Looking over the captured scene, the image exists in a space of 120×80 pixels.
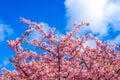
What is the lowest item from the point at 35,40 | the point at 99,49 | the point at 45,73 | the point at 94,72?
the point at 45,73

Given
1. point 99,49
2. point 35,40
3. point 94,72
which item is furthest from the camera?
point 99,49

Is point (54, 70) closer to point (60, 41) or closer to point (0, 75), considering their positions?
point (60, 41)

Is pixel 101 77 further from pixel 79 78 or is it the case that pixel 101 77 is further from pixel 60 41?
pixel 60 41

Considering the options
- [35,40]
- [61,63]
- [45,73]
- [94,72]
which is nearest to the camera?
[45,73]

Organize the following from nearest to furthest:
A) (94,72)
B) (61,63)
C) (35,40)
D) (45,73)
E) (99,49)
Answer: (45,73), (61,63), (94,72), (35,40), (99,49)

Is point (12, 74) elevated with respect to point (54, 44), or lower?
lower

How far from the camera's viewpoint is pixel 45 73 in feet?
55.5

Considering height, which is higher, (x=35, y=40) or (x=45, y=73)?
(x=35, y=40)

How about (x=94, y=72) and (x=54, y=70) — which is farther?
(x=94, y=72)

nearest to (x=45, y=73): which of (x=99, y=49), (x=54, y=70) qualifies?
(x=54, y=70)

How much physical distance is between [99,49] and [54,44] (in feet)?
26.8

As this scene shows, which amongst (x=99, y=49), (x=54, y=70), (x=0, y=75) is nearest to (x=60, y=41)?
(x=54, y=70)

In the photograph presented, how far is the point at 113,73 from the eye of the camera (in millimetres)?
19344

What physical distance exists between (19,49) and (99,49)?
10456mm
